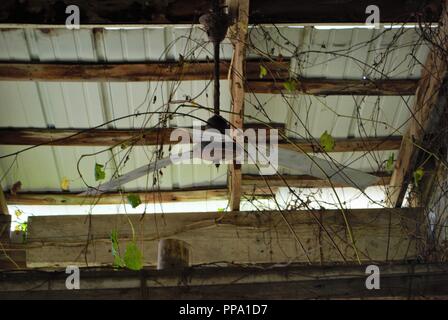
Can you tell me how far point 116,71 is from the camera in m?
3.12

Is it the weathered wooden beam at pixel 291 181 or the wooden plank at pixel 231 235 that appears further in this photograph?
the weathered wooden beam at pixel 291 181

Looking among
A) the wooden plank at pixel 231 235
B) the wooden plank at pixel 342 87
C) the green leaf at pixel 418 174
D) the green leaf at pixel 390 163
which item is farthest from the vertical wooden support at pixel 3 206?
the green leaf at pixel 418 174

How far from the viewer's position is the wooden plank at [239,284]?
1708mm

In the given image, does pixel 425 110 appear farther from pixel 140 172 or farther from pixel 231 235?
pixel 140 172

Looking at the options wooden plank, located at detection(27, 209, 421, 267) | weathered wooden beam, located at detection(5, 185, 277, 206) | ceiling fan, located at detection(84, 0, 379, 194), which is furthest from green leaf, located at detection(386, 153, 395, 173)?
weathered wooden beam, located at detection(5, 185, 277, 206)

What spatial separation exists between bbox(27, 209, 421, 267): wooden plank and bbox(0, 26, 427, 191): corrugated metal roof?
39 centimetres

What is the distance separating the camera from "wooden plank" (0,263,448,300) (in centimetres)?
171

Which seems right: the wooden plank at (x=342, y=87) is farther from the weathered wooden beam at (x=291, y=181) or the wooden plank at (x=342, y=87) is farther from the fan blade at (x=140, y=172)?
the fan blade at (x=140, y=172)

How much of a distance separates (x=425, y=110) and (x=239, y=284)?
5.73 feet

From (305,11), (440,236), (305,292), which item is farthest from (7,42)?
(440,236)

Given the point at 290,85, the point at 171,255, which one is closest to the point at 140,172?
the point at 171,255

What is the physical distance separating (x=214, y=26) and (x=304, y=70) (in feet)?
3.00

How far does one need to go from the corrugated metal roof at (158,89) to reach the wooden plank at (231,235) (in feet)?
1.29
